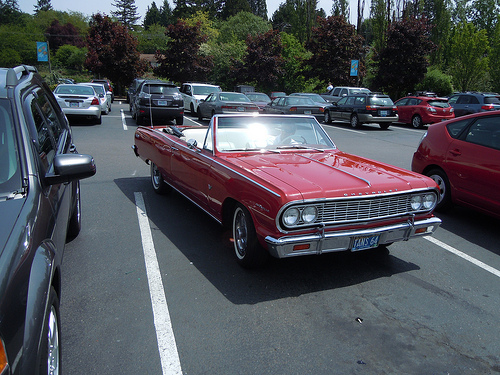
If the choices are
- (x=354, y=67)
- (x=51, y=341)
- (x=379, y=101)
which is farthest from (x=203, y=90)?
(x=51, y=341)

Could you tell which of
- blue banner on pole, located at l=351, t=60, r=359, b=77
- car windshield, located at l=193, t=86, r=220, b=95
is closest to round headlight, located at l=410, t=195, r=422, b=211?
car windshield, located at l=193, t=86, r=220, b=95

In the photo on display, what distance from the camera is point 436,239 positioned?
18.3ft

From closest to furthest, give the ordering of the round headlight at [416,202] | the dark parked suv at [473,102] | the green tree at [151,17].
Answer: the round headlight at [416,202] → the dark parked suv at [473,102] → the green tree at [151,17]

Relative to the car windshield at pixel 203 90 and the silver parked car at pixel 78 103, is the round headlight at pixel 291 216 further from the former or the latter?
the car windshield at pixel 203 90

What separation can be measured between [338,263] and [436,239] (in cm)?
168

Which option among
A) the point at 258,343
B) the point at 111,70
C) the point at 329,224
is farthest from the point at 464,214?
the point at 111,70

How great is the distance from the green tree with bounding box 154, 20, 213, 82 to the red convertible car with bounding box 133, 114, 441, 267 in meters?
33.5

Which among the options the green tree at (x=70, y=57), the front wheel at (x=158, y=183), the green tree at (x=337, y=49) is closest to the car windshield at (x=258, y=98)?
the green tree at (x=337, y=49)

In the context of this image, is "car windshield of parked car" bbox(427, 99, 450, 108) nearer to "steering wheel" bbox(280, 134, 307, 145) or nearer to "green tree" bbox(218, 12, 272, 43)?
"steering wheel" bbox(280, 134, 307, 145)

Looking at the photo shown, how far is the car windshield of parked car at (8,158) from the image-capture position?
8.55 feet

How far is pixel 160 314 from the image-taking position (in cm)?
356

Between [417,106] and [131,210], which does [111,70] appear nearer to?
[417,106]

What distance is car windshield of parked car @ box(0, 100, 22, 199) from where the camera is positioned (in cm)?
261

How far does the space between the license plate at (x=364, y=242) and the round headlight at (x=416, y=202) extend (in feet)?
1.81
